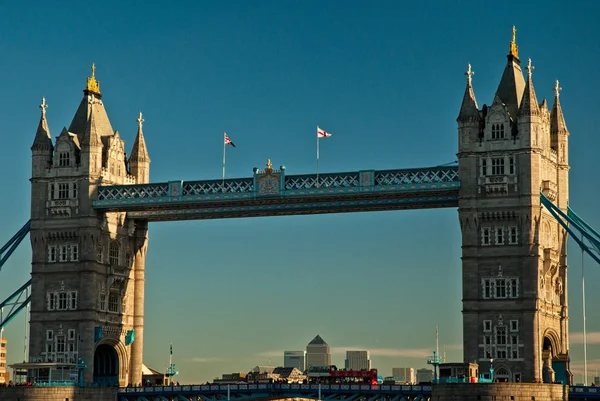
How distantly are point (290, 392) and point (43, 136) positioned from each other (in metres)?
44.6

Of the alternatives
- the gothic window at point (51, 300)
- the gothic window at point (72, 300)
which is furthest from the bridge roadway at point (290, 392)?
the gothic window at point (51, 300)

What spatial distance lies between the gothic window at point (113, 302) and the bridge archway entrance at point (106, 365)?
429cm

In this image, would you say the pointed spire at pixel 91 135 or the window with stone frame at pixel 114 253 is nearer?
the pointed spire at pixel 91 135

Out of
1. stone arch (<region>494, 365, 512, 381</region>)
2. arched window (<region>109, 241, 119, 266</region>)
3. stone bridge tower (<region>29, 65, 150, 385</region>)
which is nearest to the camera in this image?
stone arch (<region>494, 365, 512, 381</region>)

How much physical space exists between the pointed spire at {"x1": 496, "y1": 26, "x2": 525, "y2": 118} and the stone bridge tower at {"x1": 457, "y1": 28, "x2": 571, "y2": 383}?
25cm

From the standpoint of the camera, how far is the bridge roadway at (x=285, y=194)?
481 feet

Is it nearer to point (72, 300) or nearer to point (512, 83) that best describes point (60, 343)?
point (72, 300)

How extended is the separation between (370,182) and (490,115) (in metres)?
14.8

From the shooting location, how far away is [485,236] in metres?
142

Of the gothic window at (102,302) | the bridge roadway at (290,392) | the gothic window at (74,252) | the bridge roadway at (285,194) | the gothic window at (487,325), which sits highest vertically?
the bridge roadway at (285,194)

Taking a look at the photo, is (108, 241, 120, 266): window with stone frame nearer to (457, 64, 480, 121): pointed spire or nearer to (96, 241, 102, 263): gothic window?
(96, 241, 102, 263): gothic window

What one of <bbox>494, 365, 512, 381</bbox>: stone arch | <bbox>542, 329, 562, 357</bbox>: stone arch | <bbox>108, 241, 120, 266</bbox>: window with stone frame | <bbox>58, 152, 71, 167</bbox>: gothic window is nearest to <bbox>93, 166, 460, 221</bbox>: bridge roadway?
<bbox>108, 241, 120, 266</bbox>: window with stone frame

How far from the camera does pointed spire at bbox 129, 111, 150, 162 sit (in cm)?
16788

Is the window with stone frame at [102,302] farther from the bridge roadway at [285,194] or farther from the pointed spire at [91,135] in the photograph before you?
the pointed spire at [91,135]
